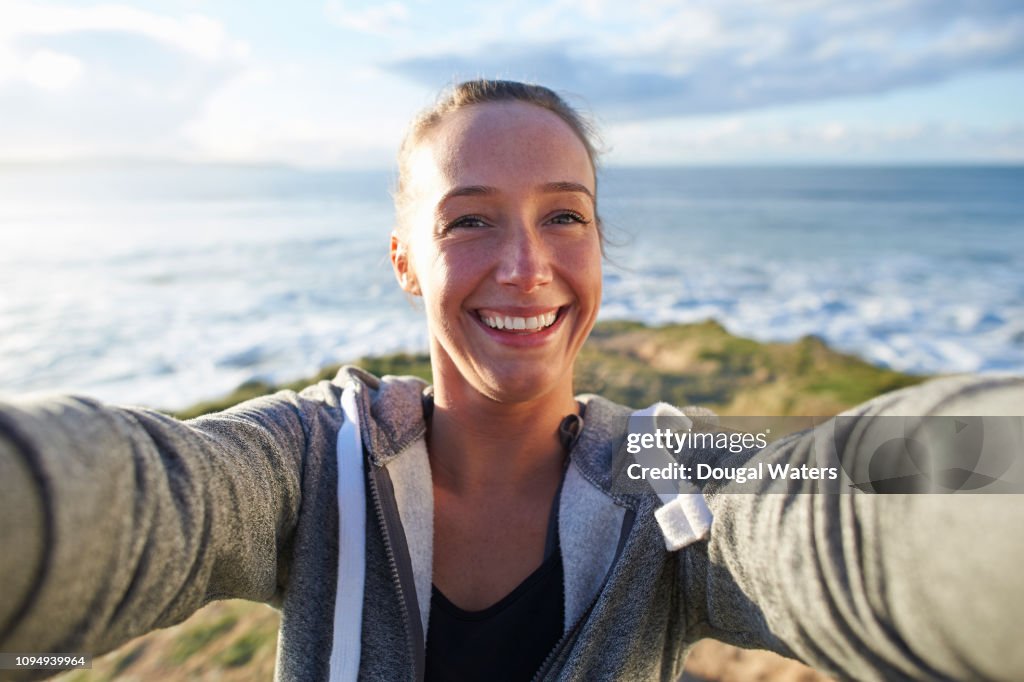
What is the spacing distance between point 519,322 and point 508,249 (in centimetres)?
25

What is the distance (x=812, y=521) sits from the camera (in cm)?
118

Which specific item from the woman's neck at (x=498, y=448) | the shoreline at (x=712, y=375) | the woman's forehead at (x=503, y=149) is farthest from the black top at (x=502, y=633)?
the shoreline at (x=712, y=375)

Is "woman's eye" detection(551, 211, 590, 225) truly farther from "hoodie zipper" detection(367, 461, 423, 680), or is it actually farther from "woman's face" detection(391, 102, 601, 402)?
"hoodie zipper" detection(367, 461, 423, 680)

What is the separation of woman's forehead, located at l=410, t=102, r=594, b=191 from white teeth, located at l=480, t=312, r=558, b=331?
1.47ft

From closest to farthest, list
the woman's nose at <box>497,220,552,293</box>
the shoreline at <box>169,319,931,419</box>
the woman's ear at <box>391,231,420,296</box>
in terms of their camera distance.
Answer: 1. the woman's nose at <box>497,220,552,293</box>
2. the woman's ear at <box>391,231,420,296</box>
3. the shoreline at <box>169,319,931,419</box>

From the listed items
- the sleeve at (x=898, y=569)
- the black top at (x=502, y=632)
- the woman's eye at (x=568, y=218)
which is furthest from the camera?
the woman's eye at (x=568, y=218)

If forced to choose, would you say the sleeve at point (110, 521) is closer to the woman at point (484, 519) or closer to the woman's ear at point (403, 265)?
the woman at point (484, 519)

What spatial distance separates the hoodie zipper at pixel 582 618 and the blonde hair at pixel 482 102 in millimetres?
1439

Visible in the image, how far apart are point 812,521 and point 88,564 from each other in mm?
1275

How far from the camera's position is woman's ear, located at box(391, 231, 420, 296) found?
8.45 ft

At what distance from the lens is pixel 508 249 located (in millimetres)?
2100

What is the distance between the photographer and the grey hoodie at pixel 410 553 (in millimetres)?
974

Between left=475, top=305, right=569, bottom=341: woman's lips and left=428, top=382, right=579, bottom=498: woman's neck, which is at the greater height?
left=475, top=305, right=569, bottom=341: woman's lips

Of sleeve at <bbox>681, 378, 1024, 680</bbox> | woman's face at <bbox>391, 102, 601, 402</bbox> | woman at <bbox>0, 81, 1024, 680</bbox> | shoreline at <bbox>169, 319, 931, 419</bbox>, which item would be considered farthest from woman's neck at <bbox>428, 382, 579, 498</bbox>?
shoreline at <bbox>169, 319, 931, 419</bbox>
